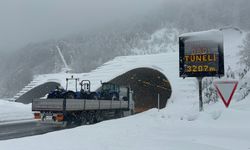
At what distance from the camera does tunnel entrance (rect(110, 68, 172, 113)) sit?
52.2 metres

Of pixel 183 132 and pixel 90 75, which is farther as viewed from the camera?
pixel 90 75

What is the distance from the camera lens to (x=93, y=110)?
68.7ft

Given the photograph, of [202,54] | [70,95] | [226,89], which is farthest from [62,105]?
[226,89]

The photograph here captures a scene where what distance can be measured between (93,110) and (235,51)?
30.3 metres

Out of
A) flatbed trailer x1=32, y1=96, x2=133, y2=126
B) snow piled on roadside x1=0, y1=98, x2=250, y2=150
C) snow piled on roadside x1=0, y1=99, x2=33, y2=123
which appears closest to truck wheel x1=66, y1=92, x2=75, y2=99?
flatbed trailer x1=32, y1=96, x2=133, y2=126

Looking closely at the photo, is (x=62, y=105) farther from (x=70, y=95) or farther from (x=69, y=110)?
A: (x=70, y=95)

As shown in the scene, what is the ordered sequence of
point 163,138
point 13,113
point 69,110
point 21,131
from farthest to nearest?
point 13,113 < point 69,110 < point 21,131 < point 163,138

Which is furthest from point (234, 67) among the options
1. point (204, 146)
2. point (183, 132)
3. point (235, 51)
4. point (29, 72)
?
point (29, 72)

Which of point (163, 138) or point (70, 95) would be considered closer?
point (163, 138)

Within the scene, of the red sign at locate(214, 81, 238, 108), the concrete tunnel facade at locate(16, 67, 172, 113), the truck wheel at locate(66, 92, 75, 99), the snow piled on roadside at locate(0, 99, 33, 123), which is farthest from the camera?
the concrete tunnel facade at locate(16, 67, 172, 113)

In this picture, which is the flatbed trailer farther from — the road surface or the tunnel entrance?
the tunnel entrance

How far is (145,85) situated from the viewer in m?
59.4

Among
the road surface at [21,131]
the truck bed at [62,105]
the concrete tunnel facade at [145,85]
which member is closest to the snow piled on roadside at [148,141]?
the road surface at [21,131]

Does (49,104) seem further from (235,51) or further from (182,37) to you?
(235,51)
